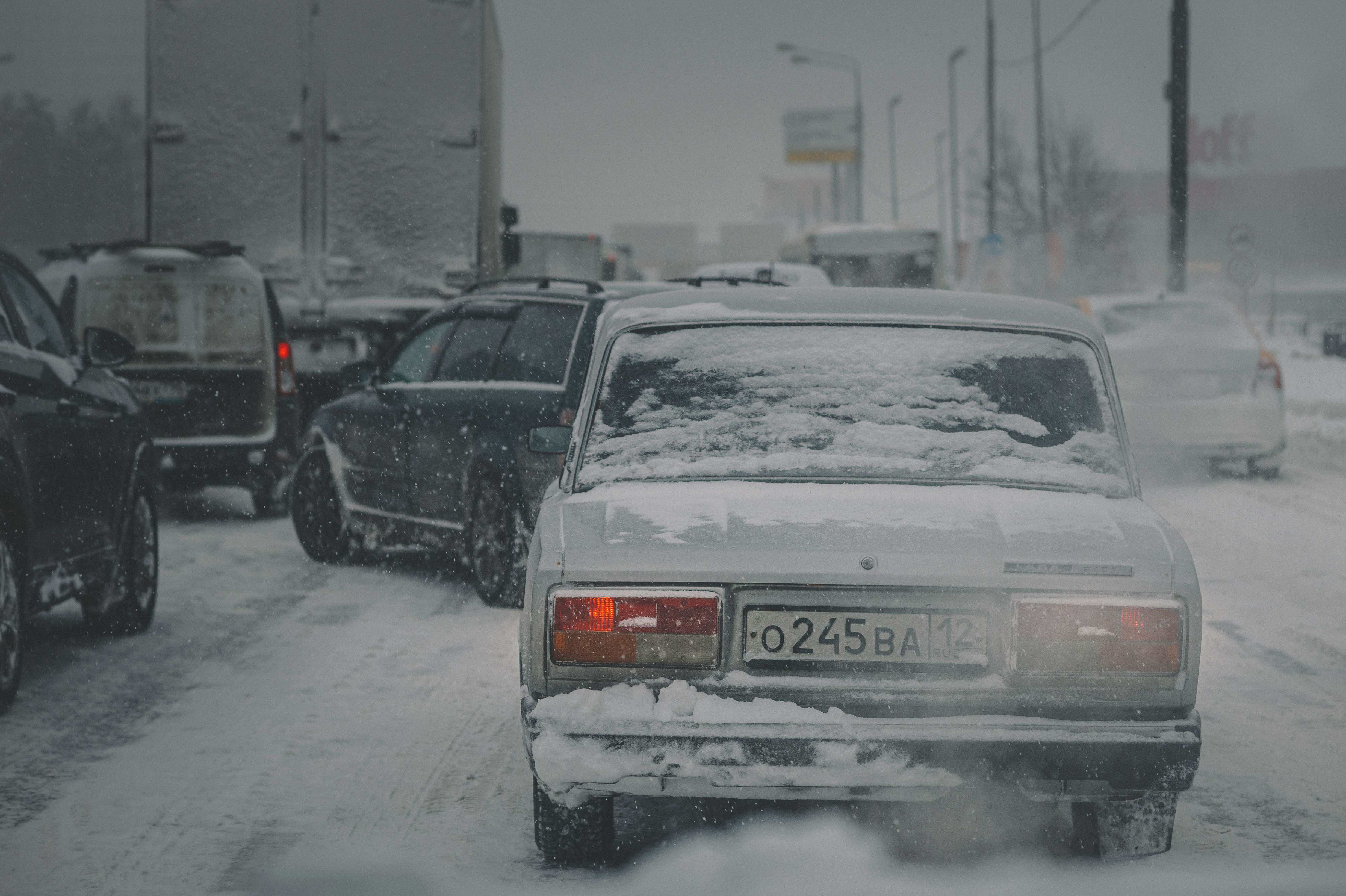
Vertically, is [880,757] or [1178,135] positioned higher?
[1178,135]

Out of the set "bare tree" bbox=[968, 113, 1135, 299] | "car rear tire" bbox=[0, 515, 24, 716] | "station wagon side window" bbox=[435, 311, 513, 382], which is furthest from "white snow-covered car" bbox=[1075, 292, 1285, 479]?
"bare tree" bbox=[968, 113, 1135, 299]

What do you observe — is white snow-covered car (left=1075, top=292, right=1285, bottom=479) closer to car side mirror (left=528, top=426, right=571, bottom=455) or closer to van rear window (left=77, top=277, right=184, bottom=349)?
van rear window (left=77, top=277, right=184, bottom=349)

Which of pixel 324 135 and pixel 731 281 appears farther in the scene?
pixel 324 135

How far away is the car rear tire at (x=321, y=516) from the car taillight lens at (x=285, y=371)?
2.23 meters

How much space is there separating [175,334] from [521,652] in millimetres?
8416

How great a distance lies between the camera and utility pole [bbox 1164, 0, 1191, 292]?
24516 millimetres

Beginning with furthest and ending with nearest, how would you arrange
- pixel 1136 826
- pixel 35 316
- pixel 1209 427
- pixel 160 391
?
pixel 1209 427 < pixel 160 391 < pixel 35 316 < pixel 1136 826

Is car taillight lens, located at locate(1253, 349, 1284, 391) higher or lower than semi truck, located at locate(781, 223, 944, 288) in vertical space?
lower

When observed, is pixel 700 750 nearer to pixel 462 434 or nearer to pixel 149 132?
pixel 462 434

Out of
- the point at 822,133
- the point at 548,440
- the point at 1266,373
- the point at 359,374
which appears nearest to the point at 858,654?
the point at 548,440

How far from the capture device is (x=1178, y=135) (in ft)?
81.5

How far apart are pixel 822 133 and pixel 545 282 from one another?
7632cm

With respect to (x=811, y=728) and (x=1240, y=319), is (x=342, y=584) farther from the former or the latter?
(x=1240, y=319)

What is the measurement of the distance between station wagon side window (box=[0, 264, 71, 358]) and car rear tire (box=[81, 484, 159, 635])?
0.83 metres
